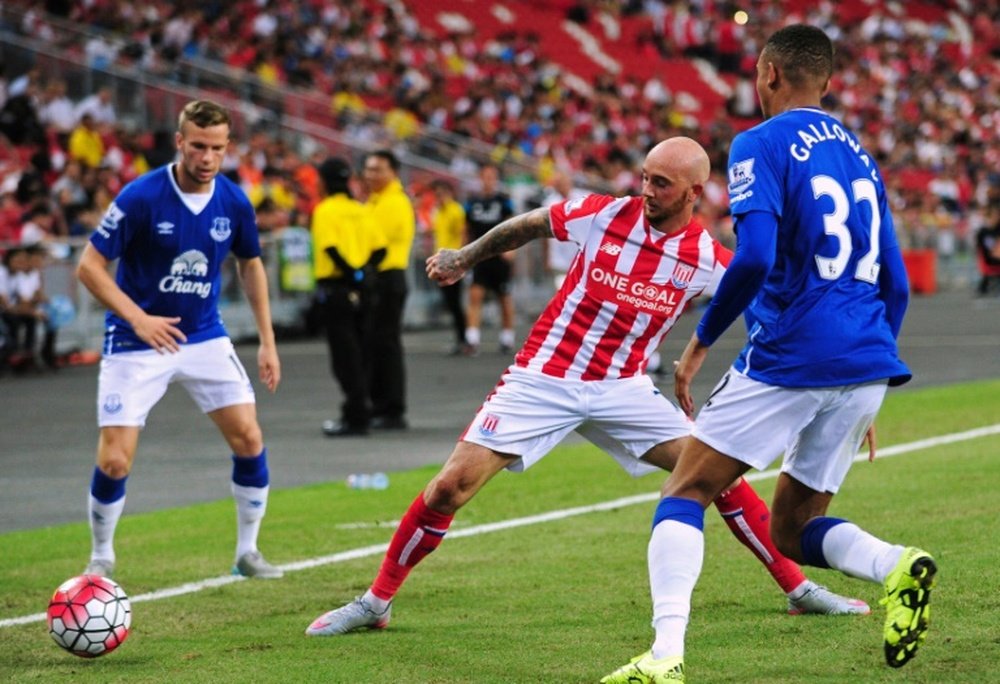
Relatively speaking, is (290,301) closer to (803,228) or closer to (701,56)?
(803,228)

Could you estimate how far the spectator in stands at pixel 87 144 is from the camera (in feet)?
80.4

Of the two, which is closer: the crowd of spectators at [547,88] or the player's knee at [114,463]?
the player's knee at [114,463]

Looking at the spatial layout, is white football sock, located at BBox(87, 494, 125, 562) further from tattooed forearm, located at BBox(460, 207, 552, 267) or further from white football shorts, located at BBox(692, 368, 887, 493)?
white football shorts, located at BBox(692, 368, 887, 493)

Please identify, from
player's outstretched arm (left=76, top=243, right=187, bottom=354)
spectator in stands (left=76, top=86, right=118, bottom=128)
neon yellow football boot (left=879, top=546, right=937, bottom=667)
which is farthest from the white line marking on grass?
spectator in stands (left=76, top=86, right=118, bottom=128)

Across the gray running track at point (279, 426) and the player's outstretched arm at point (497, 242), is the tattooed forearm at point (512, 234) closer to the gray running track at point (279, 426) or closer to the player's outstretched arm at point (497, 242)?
the player's outstretched arm at point (497, 242)

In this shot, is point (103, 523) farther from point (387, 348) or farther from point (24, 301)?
point (24, 301)

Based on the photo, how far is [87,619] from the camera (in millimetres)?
6312

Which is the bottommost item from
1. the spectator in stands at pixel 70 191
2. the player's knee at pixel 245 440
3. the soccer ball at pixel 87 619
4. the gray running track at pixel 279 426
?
the gray running track at pixel 279 426

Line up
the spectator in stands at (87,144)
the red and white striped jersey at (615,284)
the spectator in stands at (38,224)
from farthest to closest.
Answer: the spectator in stands at (87,144) < the spectator in stands at (38,224) < the red and white striped jersey at (615,284)

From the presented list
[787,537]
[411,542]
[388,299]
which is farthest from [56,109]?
[787,537]

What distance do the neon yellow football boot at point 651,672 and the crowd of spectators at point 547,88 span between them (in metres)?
17.3

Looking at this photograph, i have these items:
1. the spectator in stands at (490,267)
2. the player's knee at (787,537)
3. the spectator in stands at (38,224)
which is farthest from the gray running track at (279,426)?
the player's knee at (787,537)

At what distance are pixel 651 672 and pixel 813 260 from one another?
1.46 meters

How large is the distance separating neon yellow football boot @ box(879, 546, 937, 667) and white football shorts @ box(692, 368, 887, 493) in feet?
1.78
